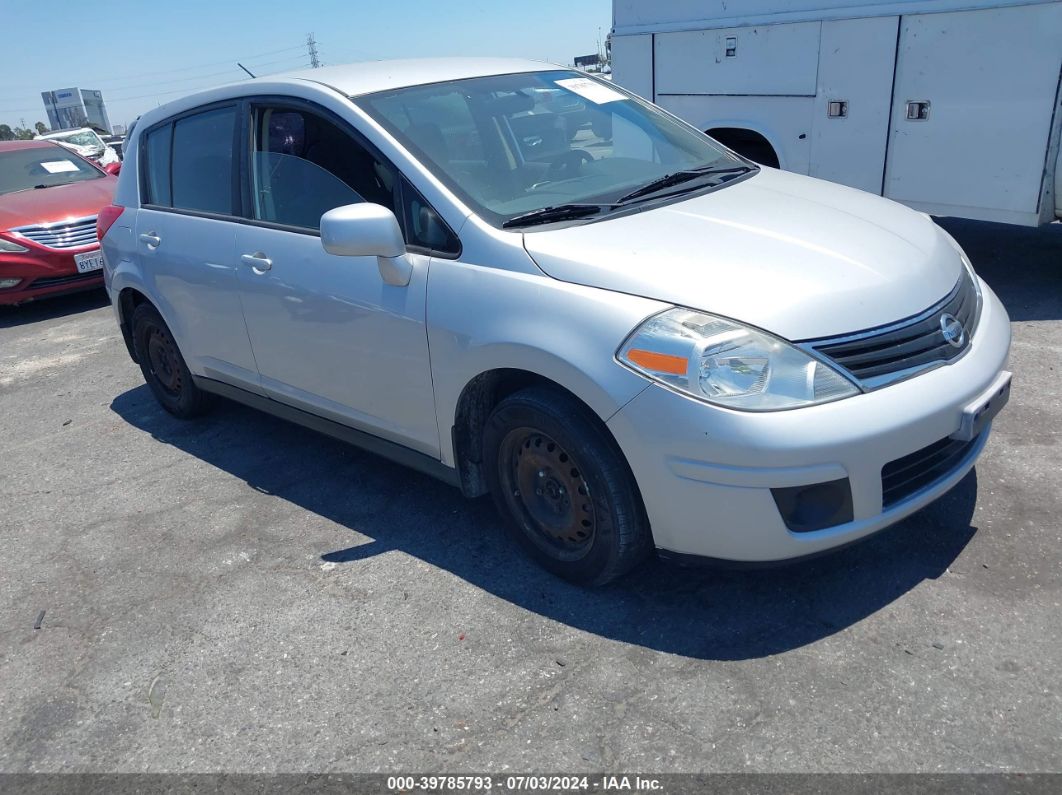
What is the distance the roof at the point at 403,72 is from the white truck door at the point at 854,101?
126 inches

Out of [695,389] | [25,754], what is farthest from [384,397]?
[25,754]

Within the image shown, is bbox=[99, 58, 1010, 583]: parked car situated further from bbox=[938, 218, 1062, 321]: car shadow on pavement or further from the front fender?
bbox=[938, 218, 1062, 321]: car shadow on pavement

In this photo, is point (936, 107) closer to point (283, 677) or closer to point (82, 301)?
point (283, 677)

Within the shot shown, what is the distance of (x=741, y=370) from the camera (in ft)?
8.50

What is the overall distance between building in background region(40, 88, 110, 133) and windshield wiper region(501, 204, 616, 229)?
8373 centimetres

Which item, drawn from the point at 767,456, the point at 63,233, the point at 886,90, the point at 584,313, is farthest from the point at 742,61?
the point at 63,233

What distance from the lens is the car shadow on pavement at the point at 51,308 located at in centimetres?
869

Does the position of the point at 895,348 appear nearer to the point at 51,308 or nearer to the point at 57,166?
the point at 51,308

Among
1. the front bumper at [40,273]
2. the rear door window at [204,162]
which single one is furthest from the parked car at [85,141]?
the rear door window at [204,162]

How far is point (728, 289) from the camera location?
107 inches

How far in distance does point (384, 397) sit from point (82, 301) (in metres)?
7.13

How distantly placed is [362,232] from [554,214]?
27.1 inches

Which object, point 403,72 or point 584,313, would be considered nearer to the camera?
point 584,313

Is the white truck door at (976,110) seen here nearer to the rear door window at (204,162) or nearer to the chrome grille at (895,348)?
the chrome grille at (895,348)
